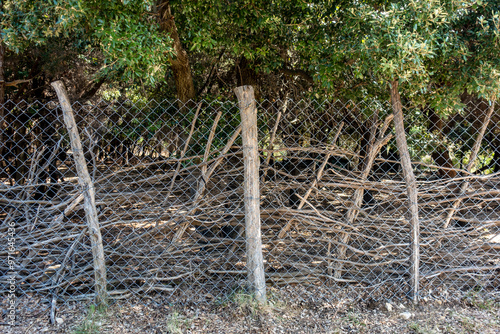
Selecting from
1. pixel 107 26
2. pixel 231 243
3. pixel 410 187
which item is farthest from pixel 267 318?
pixel 107 26

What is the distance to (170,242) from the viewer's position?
327cm

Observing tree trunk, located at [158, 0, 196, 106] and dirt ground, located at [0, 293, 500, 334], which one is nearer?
dirt ground, located at [0, 293, 500, 334]

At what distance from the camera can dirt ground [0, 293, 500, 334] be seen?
278cm

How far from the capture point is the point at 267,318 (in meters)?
2.84

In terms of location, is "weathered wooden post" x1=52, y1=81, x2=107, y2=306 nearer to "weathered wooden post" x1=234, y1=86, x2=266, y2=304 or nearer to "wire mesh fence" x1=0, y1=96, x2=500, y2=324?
"wire mesh fence" x1=0, y1=96, x2=500, y2=324

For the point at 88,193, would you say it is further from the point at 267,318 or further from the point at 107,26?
the point at 267,318

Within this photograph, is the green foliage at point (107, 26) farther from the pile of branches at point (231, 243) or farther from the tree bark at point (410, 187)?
the tree bark at point (410, 187)

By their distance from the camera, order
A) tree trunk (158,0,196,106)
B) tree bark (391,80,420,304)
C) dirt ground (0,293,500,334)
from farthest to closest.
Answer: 1. tree trunk (158,0,196,106)
2. tree bark (391,80,420,304)
3. dirt ground (0,293,500,334)

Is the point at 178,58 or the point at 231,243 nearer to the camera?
the point at 231,243

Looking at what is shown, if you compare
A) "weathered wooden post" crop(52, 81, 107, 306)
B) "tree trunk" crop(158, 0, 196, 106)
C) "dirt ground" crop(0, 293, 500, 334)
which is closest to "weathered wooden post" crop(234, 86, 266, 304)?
"dirt ground" crop(0, 293, 500, 334)

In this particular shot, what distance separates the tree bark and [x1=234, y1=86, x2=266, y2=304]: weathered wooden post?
1236mm

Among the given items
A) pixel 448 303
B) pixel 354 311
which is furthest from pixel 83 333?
pixel 448 303

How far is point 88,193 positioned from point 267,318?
1.72m

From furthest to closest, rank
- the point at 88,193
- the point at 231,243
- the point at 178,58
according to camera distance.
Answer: the point at 178,58, the point at 231,243, the point at 88,193
